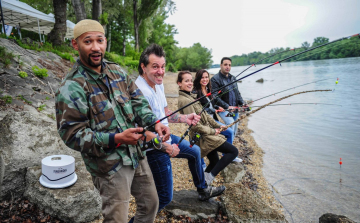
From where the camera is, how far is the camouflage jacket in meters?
1.49

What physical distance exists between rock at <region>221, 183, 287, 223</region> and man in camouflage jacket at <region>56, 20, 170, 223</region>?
1.79 m

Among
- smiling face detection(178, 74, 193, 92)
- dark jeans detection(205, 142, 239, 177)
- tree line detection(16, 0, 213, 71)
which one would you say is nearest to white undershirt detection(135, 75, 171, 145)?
smiling face detection(178, 74, 193, 92)

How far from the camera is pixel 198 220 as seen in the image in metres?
3.04

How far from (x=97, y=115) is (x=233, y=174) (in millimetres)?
3674

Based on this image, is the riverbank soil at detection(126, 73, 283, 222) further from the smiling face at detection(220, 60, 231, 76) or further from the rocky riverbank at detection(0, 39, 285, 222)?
the smiling face at detection(220, 60, 231, 76)

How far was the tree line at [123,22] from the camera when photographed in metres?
10.1

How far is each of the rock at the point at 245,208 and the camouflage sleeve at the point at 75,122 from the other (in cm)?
229

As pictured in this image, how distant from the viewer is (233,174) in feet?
15.1

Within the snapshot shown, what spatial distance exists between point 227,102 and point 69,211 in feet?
12.7

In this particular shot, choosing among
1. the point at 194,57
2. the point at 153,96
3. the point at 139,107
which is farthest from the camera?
the point at 194,57

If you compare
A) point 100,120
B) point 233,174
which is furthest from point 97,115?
point 233,174

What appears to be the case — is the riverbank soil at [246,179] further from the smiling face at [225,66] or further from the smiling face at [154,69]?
the smiling face at [225,66]

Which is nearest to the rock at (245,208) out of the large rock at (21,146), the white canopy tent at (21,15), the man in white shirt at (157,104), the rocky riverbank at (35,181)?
the rocky riverbank at (35,181)

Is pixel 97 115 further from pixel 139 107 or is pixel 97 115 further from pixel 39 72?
pixel 39 72
